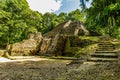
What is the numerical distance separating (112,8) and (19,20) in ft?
92.6

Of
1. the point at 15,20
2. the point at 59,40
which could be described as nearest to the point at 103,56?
the point at 59,40

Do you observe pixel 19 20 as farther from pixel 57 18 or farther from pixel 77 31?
pixel 57 18

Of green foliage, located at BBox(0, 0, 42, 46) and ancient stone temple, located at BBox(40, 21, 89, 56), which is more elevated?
green foliage, located at BBox(0, 0, 42, 46)

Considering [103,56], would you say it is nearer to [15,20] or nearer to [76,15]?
[15,20]

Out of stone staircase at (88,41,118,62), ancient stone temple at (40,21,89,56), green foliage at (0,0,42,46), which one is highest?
green foliage at (0,0,42,46)

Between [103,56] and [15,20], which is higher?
[15,20]

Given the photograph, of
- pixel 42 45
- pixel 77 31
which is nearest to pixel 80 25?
pixel 77 31

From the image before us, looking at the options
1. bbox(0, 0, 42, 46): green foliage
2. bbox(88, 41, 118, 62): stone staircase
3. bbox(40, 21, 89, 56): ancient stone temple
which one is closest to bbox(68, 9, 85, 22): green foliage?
bbox(0, 0, 42, 46): green foliage

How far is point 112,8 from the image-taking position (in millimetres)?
4008

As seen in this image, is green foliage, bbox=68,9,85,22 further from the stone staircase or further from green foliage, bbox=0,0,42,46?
the stone staircase

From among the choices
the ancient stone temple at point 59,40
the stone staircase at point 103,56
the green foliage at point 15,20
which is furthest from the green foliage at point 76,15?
the stone staircase at point 103,56

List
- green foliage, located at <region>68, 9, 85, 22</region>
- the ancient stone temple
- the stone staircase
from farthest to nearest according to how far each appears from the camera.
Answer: green foliage, located at <region>68, 9, 85, 22</region> → the ancient stone temple → the stone staircase

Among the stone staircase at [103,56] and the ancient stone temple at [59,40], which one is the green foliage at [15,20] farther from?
the stone staircase at [103,56]

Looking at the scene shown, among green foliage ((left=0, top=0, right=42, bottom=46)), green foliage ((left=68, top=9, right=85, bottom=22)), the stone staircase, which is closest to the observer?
the stone staircase
